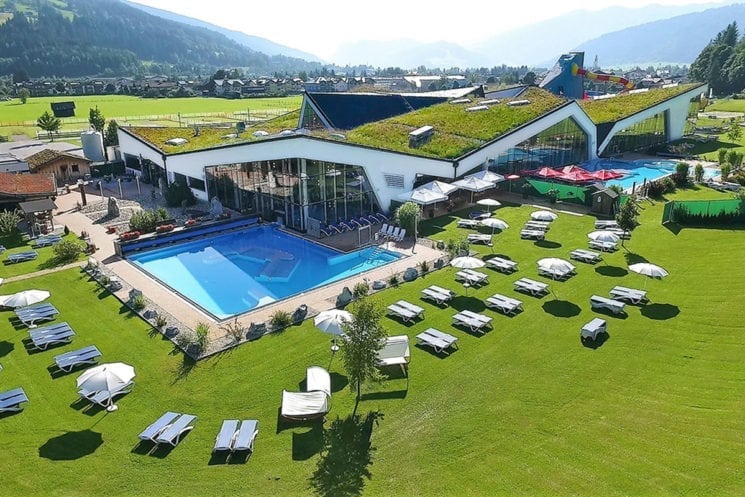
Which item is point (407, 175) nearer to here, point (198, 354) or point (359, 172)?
point (359, 172)

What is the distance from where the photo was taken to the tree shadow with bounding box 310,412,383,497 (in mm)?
11430

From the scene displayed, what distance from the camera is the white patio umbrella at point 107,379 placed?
543 inches

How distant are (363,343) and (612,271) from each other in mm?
14725

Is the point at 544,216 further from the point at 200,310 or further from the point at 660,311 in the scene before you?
the point at 200,310

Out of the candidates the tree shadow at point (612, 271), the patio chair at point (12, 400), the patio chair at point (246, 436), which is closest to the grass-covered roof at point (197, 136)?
the patio chair at point (12, 400)

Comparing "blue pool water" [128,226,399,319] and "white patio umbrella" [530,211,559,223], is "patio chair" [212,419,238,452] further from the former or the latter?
"white patio umbrella" [530,211,559,223]

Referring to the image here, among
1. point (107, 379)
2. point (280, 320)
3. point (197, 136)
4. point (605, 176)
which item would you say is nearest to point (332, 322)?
point (280, 320)

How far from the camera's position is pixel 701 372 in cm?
1511

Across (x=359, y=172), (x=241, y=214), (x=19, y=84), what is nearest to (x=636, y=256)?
(x=359, y=172)

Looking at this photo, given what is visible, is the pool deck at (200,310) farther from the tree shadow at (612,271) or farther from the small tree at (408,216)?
the tree shadow at (612,271)

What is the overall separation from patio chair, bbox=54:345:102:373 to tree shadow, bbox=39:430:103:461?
351cm

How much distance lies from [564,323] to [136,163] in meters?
42.2

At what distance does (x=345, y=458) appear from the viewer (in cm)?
1236

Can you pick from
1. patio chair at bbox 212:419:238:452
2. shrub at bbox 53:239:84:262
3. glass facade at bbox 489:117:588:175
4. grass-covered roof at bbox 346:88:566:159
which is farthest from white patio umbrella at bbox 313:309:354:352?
glass facade at bbox 489:117:588:175
